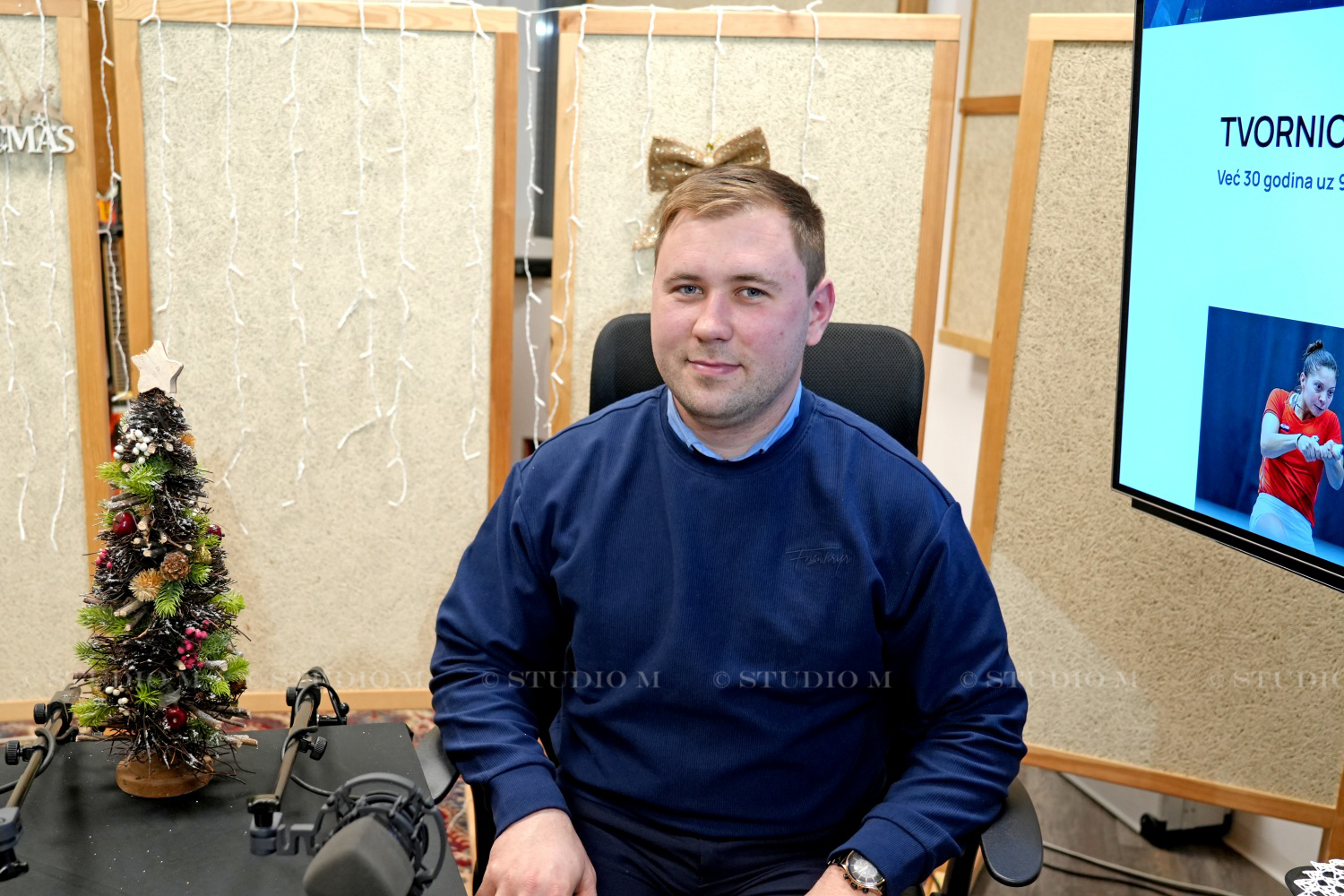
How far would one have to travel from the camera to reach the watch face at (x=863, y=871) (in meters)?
1.16

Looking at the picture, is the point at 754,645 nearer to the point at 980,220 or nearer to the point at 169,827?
the point at 169,827

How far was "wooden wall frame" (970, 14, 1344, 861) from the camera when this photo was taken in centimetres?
179

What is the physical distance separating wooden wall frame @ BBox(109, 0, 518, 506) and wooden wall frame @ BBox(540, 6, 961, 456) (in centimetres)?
11

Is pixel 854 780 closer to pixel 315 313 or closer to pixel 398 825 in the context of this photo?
pixel 398 825

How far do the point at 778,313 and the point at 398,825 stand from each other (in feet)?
2.28

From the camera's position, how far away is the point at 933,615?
126 centimetres

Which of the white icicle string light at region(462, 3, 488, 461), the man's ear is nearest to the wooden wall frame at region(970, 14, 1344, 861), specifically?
the man's ear

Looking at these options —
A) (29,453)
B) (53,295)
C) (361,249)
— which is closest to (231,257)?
(361,249)

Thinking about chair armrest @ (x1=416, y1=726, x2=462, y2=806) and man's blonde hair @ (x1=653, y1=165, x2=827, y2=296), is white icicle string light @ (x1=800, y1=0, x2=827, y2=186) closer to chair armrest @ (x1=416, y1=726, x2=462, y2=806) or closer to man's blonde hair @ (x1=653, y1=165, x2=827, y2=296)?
man's blonde hair @ (x1=653, y1=165, x2=827, y2=296)

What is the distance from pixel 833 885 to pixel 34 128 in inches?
72.0

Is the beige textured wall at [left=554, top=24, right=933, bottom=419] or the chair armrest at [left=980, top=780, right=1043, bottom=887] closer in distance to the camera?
the chair armrest at [left=980, top=780, right=1043, bottom=887]

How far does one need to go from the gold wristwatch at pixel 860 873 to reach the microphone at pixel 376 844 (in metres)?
0.44

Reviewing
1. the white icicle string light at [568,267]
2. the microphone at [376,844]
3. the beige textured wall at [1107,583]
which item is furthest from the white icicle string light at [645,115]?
the microphone at [376,844]

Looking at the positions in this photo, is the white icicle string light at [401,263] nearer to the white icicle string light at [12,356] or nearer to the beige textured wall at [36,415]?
the beige textured wall at [36,415]
